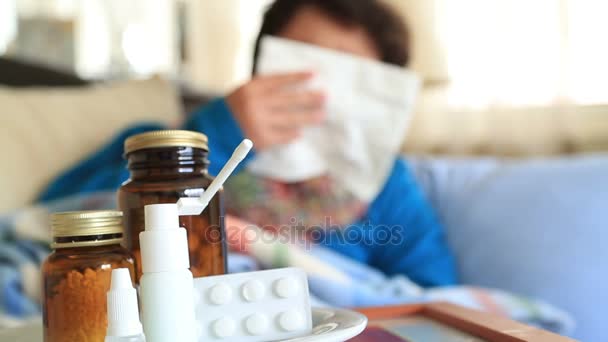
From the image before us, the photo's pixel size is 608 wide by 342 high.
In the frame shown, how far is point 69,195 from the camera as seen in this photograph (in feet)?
2.65

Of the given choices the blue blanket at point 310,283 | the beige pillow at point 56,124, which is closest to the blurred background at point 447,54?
the beige pillow at point 56,124

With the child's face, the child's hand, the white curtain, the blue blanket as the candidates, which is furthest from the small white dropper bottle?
the white curtain

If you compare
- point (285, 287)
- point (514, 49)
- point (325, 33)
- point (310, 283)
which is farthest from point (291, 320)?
point (514, 49)

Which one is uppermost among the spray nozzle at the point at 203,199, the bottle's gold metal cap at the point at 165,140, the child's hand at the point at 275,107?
the child's hand at the point at 275,107

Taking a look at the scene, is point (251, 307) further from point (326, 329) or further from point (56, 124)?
point (56, 124)

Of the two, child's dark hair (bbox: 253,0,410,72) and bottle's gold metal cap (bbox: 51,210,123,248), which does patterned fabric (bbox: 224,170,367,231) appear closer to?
child's dark hair (bbox: 253,0,410,72)

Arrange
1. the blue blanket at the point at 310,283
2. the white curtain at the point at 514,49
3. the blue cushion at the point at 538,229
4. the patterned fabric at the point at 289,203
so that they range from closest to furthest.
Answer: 1. the blue blanket at the point at 310,283
2. the blue cushion at the point at 538,229
3. the patterned fabric at the point at 289,203
4. the white curtain at the point at 514,49

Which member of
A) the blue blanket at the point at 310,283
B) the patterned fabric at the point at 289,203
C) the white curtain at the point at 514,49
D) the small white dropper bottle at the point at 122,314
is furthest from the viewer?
the white curtain at the point at 514,49

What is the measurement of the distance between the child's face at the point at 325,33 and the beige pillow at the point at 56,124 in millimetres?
325

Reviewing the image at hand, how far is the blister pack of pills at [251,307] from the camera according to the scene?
265mm

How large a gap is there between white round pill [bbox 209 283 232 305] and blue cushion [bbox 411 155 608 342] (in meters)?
0.55

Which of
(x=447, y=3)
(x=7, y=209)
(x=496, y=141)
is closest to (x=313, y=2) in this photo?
(x=447, y=3)

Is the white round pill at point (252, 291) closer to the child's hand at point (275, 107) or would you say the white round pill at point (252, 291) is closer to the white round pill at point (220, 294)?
the white round pill at point (220, 294)

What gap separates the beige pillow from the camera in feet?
2.75
